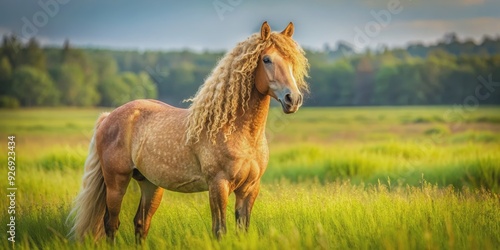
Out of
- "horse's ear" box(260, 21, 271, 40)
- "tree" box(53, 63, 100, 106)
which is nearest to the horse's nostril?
"horse's ear" box(260, 21, 271, 40)

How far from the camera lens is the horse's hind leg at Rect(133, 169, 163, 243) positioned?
7.52 meters

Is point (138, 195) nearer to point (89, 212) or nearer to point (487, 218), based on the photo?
point (89, 212)

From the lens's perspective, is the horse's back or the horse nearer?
the horse

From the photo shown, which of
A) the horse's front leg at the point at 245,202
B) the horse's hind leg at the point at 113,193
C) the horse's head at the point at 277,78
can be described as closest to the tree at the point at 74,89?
the horse's hind leg at the point at 113,193

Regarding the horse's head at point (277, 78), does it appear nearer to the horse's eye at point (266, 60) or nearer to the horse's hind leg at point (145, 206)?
the horse's eye at point (266, 60)

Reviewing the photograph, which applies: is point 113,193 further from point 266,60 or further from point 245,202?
point 266,60

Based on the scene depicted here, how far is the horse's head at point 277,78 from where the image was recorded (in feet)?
19.2

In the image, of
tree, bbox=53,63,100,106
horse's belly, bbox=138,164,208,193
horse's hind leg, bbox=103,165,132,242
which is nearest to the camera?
horse's belly, bbox=138,164,208,193

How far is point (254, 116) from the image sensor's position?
6387 mm

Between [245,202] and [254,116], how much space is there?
89cm

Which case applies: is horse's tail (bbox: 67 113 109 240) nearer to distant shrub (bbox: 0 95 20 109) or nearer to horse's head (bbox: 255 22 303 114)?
horse's head (bbox: 255 22 303 114)

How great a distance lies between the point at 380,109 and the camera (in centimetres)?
6225

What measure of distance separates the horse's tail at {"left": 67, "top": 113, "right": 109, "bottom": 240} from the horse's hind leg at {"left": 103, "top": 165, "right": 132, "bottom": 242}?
7.9 inches

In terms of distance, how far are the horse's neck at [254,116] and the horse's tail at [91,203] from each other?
2.29 m
